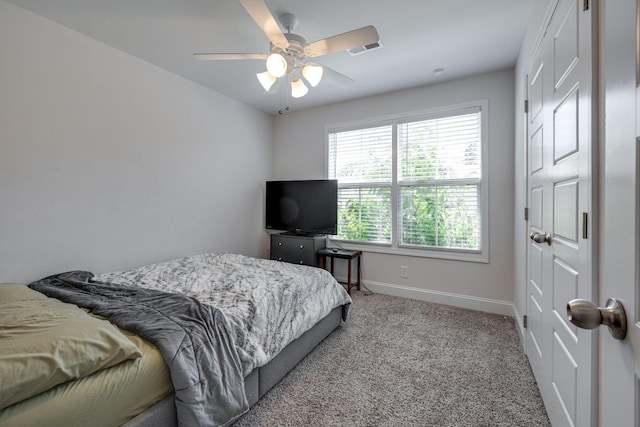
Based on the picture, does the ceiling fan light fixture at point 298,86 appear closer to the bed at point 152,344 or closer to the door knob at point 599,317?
the bed at point 152,344

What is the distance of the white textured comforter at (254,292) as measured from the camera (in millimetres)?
1711

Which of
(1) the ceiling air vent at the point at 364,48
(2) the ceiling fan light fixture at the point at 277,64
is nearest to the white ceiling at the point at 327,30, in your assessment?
(1) the ceiling air vent at the point at 364,48

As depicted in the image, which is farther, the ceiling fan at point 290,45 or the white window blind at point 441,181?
the white window blind at point 441,181

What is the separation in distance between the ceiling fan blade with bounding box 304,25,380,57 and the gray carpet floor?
2.30 meters

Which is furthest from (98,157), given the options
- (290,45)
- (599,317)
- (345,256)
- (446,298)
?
(446,298)

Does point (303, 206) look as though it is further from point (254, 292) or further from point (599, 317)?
point (599, 317)

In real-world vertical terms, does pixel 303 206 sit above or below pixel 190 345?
above

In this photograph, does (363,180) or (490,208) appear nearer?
(490,208)

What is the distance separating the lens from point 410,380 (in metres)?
1.96

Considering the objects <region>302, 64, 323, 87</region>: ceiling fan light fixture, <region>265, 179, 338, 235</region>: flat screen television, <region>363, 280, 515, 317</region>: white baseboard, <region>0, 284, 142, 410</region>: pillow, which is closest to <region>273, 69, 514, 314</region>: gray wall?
<region>363, 280, 515, 317</region>: white baseboard

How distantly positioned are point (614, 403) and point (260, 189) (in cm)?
419

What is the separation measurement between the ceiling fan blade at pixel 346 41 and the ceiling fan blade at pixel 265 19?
7.9 inches

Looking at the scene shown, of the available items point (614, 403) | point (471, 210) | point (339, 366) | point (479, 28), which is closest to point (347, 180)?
point (471, 210)

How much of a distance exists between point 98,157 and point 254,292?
1.94m
